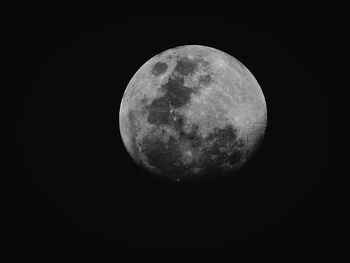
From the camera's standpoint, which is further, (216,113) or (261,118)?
(261,118)

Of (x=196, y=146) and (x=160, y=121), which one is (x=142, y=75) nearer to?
(x=160, y=121)

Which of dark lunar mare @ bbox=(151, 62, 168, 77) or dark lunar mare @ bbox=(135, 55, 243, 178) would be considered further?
dark lunar mare @ bbox=(151, 62, 168, 77)

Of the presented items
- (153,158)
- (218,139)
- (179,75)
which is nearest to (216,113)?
(218,139)

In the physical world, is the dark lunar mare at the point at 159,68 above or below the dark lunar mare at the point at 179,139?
above

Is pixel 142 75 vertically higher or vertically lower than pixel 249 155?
higher

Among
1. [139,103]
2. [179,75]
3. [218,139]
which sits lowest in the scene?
[218,139]

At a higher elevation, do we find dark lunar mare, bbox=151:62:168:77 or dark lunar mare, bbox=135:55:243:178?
dark lunar mare, bbox=151:62:168:77

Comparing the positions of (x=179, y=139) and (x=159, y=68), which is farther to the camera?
(x=159, y=68)

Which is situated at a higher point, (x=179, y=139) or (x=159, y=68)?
(x=159, y=68)
